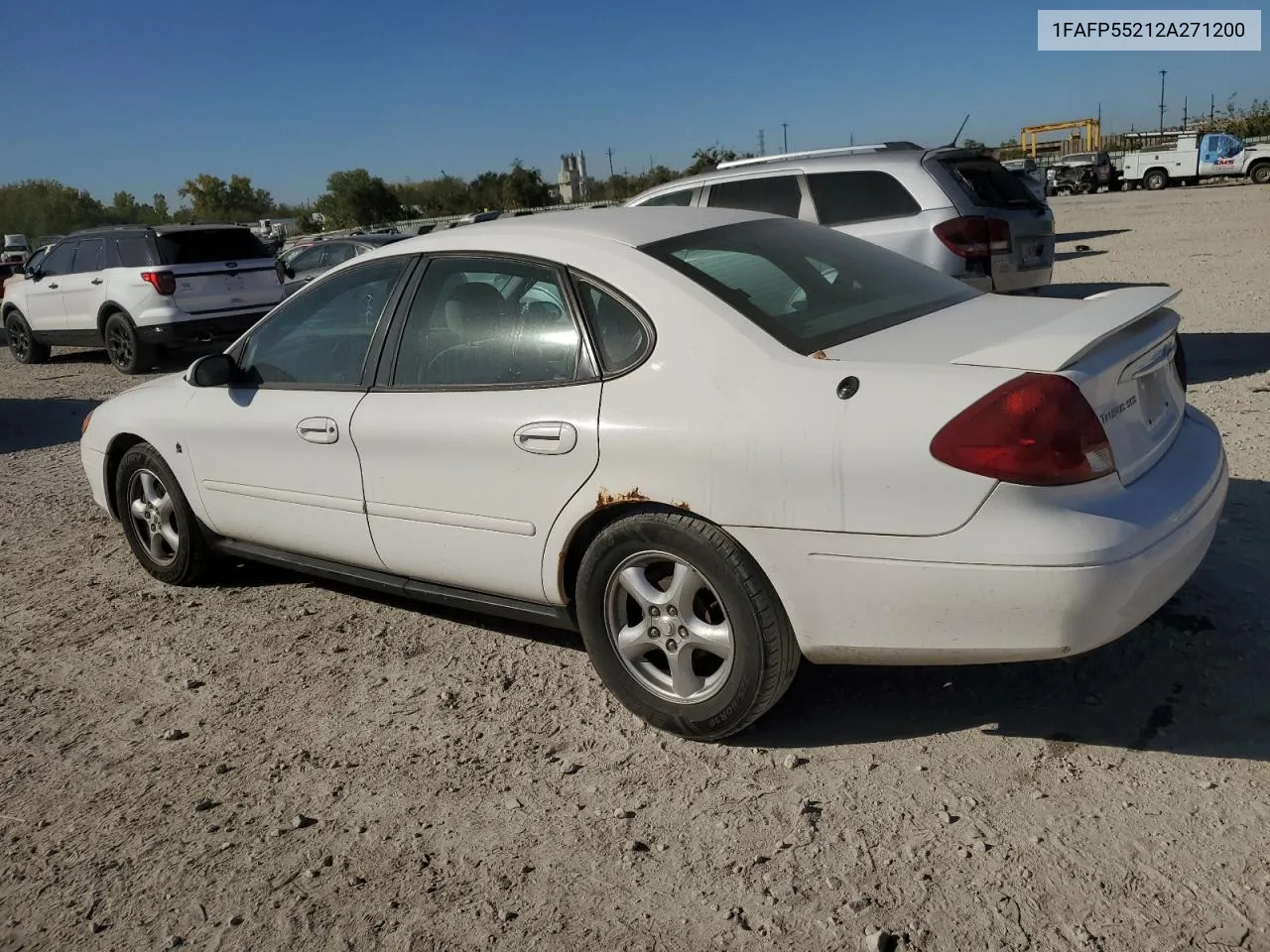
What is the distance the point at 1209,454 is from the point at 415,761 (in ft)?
8.54

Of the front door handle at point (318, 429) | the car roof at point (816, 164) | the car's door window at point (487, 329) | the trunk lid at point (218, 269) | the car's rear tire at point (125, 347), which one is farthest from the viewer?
the car's rear tire at point (125, 347)

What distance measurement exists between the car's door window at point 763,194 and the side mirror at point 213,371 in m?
4.88

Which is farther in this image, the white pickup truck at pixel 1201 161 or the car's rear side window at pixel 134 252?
the white pickup truck at pixel 1201 161

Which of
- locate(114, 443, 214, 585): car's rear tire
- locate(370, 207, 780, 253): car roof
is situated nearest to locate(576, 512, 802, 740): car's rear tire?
locate(370, 207, 780, 253): car roof

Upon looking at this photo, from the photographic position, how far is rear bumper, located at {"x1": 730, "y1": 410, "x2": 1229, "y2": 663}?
8.55 ft

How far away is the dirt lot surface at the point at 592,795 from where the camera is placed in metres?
2.52

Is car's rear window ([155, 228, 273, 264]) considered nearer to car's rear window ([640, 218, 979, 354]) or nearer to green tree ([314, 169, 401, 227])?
car's rear window ([640, 218, 979, 354])

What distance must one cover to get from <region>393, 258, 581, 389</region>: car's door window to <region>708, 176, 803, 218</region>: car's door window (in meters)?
4.96

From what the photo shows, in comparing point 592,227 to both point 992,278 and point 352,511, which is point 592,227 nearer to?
point 352,511

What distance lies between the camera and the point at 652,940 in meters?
2.46

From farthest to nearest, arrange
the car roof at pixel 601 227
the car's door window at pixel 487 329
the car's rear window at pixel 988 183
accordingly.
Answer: the car's rear window at pixel 988 183
the car roof at pixel 601 227
the car's door window at pixel 487 329

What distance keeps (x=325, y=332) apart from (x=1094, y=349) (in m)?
2.84

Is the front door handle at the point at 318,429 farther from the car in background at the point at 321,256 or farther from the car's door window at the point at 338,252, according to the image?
the car's door window at the point at 338,252

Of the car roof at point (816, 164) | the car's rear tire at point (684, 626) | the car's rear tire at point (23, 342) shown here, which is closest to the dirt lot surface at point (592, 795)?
the car's rear tire at point (684, 626)
